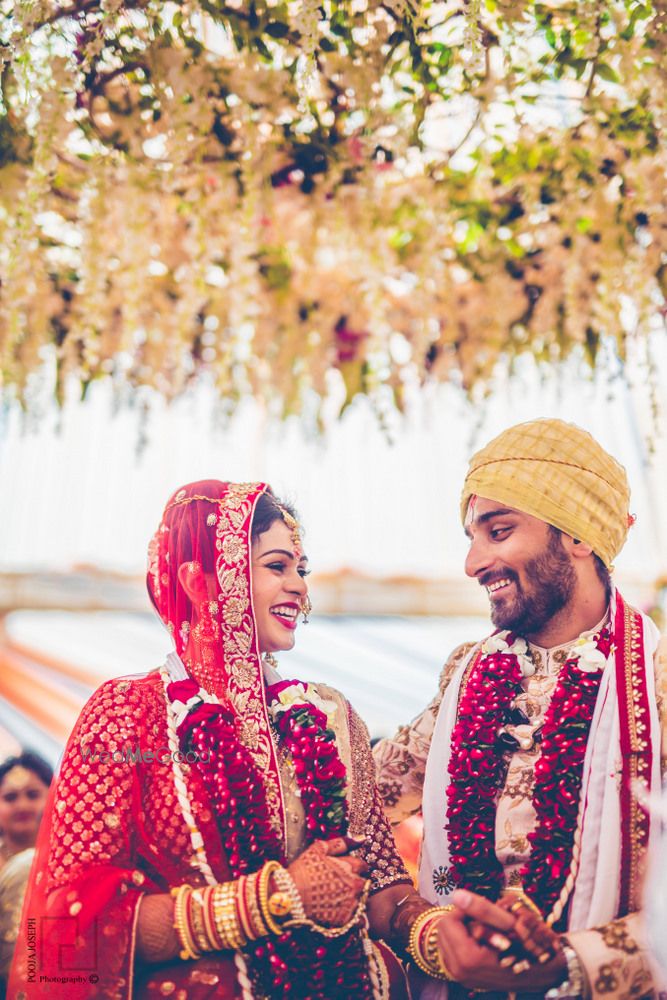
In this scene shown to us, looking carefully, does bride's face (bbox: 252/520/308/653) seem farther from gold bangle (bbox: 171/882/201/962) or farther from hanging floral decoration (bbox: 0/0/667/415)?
hanging floral decoration (bbox: 0/0/667/415)

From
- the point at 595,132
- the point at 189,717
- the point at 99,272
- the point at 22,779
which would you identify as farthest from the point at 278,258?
the point at 189,717

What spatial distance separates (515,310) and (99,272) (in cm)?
172

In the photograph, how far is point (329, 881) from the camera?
6.23ft

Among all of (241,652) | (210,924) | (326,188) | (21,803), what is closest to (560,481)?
(241,652)

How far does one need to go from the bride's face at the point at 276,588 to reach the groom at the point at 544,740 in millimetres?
424

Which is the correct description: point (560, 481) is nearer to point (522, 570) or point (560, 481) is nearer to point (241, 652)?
point (522, 570)

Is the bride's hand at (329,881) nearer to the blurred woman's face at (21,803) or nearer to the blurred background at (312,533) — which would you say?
the blurred woman's face at (21,803)

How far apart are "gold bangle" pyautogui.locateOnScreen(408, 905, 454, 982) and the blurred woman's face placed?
6.06 ft

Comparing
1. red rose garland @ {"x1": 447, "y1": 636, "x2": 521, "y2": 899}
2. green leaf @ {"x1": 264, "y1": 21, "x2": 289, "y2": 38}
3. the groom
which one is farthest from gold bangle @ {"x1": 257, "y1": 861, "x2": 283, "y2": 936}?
green leaf @ {"x1": 264, "y1": 21, "x2": 289, "y2": 38}

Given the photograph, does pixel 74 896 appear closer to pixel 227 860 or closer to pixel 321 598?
pixel 227 860

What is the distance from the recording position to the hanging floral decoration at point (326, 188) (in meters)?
2.55

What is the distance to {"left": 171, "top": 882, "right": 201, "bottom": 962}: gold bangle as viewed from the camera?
1839 mm

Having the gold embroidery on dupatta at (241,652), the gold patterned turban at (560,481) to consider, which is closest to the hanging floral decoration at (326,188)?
the gold patterned turban at (560,481)

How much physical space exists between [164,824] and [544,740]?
0.83m
